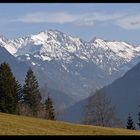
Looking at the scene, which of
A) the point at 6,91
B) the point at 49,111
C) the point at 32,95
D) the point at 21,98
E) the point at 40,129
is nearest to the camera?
the point at 40,129

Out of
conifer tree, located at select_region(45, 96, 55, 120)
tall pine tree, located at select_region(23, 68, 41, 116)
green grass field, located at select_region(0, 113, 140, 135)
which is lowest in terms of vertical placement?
green grass field, located at select_region(0, 113, 140, 135)

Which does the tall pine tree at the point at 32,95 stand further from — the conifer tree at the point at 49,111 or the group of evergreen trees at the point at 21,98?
the conifer tree at the point at 49,111

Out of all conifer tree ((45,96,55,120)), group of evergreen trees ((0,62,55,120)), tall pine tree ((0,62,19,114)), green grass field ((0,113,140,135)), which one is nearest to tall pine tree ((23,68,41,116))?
group of evergreen trees ((0,62,55,120))

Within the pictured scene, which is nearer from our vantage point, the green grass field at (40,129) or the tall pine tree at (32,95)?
the green grass field at (40,129)

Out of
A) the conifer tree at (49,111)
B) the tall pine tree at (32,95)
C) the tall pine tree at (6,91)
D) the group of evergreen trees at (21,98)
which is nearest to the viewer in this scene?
the tall pine tree at (6,91)

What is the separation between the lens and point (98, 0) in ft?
13.9

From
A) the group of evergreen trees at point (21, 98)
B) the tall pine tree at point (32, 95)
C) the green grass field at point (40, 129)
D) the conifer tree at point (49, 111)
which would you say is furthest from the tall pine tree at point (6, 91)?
the green grass field at point (40, 129)

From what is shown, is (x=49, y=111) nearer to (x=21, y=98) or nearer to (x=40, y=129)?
(x=21, y=98)

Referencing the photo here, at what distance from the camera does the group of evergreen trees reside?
72062 millimetres

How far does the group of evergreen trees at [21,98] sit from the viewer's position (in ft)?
236

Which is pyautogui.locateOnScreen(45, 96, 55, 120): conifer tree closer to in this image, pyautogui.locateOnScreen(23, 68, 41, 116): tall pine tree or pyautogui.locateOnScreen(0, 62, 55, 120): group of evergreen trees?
pyautogui.locateOnScreen(0, 62, 55, 120): group of evergreen trees

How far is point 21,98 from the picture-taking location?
87375 millimetres

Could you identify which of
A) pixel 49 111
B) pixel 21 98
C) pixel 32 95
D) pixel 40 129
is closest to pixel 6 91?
pixel 49 111
